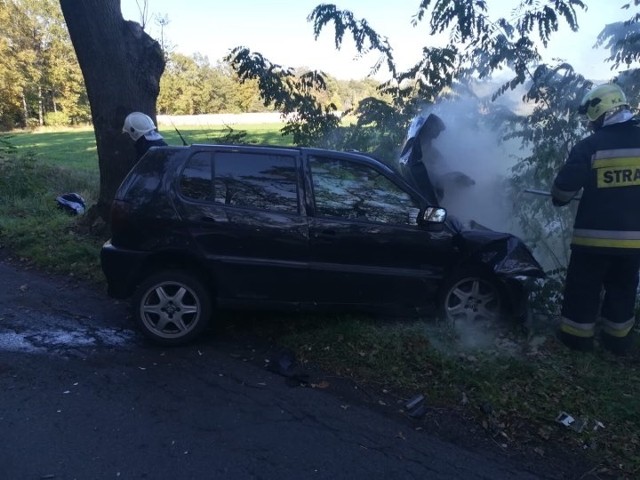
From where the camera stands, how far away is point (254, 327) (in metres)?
4.85

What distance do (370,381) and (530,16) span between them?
4528 mm

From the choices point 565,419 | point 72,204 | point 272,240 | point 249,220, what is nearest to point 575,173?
point 565,419

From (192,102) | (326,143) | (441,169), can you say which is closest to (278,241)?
(441,169)

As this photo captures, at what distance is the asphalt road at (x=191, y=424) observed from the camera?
294 centimetres

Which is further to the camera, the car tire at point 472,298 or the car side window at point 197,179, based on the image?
the car tire at point 472,298

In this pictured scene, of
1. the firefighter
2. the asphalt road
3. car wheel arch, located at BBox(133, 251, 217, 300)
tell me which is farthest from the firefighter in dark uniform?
the firefighter

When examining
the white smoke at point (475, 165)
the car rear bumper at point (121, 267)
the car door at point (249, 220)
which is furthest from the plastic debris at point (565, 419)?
the car rear bumper at point (121, 267)

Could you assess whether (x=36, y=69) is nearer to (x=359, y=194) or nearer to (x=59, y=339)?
(x=59, y=339)

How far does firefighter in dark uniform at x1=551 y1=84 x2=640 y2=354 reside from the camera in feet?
12.8

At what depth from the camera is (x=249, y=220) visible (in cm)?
432

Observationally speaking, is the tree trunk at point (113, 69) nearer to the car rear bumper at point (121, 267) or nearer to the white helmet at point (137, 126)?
the white helmet at point (137, 126)

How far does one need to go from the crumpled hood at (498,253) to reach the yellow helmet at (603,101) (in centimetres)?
120

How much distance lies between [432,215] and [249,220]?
1.51m

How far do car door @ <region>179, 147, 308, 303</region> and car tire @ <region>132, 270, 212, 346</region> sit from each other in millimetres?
208
